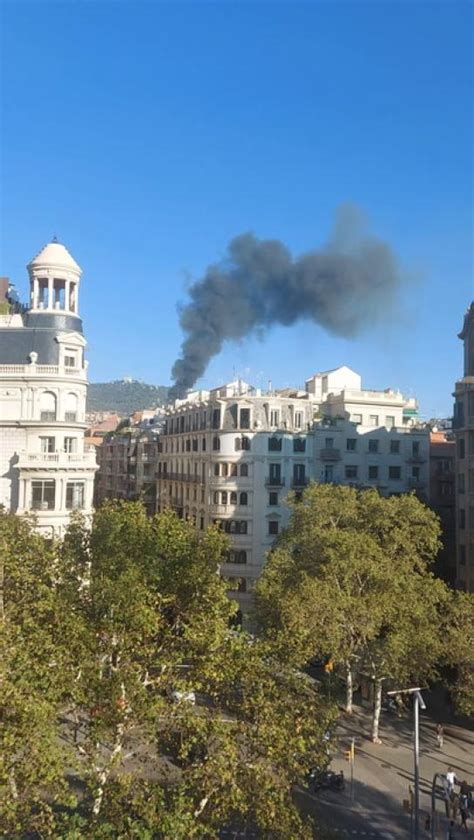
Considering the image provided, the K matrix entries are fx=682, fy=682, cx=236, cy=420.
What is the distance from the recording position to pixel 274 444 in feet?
203

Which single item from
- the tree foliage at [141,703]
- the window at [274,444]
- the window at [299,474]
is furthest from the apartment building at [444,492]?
the tree foliage at [141,703]

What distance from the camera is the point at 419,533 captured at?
Answer: 4403cm

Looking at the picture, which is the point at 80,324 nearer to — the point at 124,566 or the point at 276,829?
the point at 124,566

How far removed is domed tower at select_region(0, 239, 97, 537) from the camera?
46906 mm

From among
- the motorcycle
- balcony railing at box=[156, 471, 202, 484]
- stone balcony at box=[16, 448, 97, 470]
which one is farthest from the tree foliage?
balcony railing at box=[156, 471, 202, 484]

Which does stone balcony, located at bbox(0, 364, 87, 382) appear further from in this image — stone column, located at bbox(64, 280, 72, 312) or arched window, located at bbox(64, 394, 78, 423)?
stone column, located at bbox(64, 280, 72, 312)

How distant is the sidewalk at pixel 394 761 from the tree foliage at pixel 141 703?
11.2 meters

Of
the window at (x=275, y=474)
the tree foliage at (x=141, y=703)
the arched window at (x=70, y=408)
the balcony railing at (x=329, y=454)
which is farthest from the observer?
the balcony railing at (x=329, y=454)

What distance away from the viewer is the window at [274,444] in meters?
61.6

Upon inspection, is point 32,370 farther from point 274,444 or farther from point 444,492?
point 444,492

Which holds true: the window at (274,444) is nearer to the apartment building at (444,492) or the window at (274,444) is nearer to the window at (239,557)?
the window at (239,557)

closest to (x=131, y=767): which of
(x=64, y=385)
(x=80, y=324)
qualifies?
(x=64, y=385)

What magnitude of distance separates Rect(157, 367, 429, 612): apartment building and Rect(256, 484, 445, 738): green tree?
15794 mm

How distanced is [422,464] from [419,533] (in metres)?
24.9
